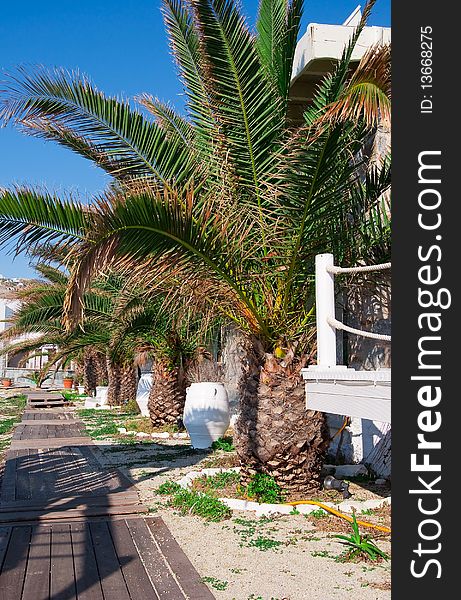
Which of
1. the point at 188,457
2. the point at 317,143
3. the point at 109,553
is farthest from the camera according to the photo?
the point at 188,457

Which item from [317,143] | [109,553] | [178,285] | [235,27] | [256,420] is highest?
Answer: [235,27]

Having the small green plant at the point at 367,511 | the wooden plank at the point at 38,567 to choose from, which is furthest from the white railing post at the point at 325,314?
the wooden plank at the point at 38,567

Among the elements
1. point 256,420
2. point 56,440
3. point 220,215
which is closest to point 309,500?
point 256,420

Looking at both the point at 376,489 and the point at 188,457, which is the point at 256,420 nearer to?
the point at 376,489

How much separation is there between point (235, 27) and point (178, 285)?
8.61ft

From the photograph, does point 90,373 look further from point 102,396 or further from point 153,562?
point 153,562

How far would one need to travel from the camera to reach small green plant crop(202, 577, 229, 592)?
14.9 feet

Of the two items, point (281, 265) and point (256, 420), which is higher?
point (281, 265)

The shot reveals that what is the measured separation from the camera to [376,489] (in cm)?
759

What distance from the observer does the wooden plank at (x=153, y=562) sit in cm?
443

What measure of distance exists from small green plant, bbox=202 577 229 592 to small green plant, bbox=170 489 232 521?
1.59 meters

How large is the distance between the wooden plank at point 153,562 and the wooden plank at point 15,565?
0.87 metres

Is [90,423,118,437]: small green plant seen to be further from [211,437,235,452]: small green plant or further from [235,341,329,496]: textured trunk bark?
[235,341,329,496]: textured trunk bark

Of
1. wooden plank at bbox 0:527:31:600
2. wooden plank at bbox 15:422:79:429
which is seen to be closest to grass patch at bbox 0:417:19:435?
wooden plank at bbox 15:422:79:429
